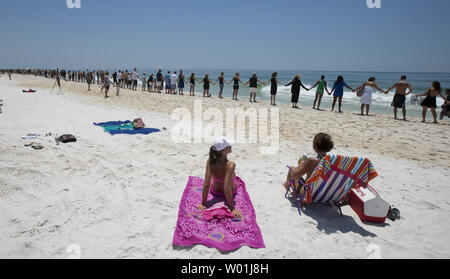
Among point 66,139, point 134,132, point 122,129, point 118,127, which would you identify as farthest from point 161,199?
point 118,127

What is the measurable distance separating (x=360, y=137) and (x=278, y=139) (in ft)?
8.35

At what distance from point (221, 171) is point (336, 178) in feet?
4.65

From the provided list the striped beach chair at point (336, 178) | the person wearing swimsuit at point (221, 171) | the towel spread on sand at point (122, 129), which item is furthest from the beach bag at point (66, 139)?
the striped beach chair at point (336, 178)

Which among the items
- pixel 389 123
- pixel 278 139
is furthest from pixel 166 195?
pixel 389 123

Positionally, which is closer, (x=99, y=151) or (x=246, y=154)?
(x=99, y=151)

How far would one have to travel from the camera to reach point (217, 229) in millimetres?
2801

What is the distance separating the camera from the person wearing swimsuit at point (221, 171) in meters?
3.04

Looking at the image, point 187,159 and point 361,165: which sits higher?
point 361,165

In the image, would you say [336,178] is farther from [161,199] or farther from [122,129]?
[122,129]

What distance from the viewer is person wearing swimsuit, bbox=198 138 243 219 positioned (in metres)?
3.04
